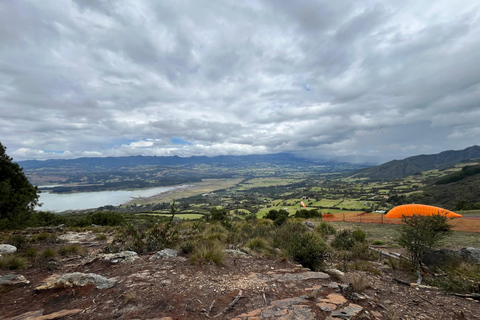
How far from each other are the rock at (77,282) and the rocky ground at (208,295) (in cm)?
2

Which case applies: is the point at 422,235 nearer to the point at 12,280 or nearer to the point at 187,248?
the point at 187,248

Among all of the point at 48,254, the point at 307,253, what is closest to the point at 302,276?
the point at 307,253

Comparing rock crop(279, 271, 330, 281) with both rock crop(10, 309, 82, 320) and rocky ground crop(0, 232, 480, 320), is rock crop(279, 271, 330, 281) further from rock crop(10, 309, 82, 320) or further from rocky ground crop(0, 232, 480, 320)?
rock crop(10, 309, 82, 320)

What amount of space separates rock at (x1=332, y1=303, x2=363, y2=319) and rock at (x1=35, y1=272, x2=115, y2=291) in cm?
498

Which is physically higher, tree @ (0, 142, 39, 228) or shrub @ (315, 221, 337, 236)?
tree @ (0, 142, 39, 228)

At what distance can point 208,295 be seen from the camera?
168 inches

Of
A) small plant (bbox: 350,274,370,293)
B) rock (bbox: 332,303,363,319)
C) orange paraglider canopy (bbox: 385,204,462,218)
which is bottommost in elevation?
orange paraglider canopy (bbox: 385,204,462,218)

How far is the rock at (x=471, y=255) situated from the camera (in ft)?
21.5

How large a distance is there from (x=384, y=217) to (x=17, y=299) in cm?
2285

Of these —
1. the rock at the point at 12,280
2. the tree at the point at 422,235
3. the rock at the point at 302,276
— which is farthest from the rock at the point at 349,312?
the rock at the point at 12,280

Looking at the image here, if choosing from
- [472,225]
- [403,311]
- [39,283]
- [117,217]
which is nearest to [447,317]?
[403,311]

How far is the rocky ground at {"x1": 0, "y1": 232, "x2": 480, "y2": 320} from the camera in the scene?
11.9 ft

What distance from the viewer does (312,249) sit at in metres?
6.63

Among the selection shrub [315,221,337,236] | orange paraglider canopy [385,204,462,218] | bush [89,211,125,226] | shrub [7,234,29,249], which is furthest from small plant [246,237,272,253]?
bush [89,211,125,226]
